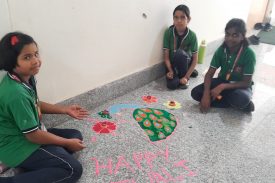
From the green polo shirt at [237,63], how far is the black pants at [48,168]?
1.07m

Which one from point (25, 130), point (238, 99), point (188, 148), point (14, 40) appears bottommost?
point (188, 148)

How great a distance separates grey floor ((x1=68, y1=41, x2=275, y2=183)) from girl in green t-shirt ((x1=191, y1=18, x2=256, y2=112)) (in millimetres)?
68

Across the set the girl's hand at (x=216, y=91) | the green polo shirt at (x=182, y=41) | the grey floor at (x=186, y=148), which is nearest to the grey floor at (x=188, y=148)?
the grey floor at (x=186, y=148)

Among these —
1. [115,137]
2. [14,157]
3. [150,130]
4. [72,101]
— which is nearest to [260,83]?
[150,130]

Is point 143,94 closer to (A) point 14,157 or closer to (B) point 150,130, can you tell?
(B) point 150,130

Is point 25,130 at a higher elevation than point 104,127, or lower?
higher

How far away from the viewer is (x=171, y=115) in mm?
1608

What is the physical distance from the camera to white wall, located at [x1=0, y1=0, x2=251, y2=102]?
4.04 ft

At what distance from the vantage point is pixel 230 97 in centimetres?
167

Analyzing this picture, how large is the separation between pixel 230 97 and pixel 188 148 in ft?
1.69

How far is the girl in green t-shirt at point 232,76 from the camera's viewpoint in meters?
1.56

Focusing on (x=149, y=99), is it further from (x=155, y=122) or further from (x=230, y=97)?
(x=230, y=97)

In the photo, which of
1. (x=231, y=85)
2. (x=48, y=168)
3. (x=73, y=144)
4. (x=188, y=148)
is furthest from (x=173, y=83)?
(x=48, y=168)

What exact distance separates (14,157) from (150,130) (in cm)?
67
